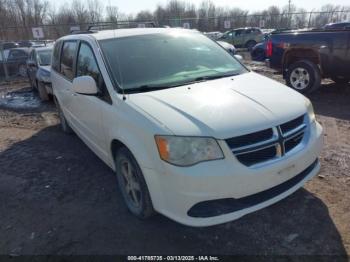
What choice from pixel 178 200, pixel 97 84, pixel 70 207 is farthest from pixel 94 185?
pixel 178 200

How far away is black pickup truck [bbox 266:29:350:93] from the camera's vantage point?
695 cm

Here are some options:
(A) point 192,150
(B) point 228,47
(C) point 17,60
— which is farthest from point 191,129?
(C) point 17,60

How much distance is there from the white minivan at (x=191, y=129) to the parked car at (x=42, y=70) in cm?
548

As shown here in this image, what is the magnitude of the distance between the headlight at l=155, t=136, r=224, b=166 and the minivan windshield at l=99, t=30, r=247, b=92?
924mm

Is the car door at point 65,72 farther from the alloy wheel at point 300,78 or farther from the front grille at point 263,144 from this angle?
the alloy wheel at point 300,78

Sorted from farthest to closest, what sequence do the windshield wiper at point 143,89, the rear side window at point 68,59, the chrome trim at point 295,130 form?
the rear side window at point 68,59 → the windshield wiper at point 143,89 → the chrome trim at point 295,130

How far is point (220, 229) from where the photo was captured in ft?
9.70

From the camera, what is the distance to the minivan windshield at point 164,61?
3297 millimetres

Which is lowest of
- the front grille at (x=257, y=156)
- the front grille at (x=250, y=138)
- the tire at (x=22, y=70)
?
the tire at (x=22, y=70)

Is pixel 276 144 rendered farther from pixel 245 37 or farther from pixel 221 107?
pixel 245 37

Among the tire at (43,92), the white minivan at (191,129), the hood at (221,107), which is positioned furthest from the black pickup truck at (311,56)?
the tire at (43,92)

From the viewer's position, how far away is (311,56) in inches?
294

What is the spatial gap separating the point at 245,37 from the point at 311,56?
19.0 m

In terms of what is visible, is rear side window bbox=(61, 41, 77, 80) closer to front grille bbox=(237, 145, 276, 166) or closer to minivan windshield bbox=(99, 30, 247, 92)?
minivan windshield bbox=(99, 30, 247, 92)
